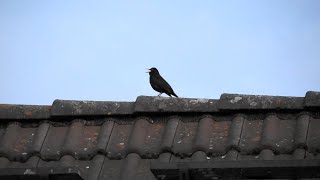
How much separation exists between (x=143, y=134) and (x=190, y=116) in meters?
0.40

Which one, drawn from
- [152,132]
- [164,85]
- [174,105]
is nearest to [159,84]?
[164,85]

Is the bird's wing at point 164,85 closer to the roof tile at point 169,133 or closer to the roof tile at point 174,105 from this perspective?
the roof tile at point 174,105

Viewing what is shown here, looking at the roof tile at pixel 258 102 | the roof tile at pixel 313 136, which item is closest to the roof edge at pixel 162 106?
the roof tile at pixel 258 102

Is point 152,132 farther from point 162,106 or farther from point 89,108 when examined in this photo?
point 89,108

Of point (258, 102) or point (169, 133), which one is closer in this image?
point (169, 133)

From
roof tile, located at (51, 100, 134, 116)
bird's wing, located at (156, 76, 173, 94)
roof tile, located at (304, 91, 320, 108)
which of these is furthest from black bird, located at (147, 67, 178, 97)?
roof tile, located at (304, 91, 320, 108)

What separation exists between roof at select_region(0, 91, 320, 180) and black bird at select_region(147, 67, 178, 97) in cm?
645

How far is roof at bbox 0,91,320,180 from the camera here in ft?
16.5

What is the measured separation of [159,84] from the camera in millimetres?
12367

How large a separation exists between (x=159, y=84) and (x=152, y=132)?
6914 mm

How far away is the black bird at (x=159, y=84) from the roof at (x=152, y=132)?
6.45m

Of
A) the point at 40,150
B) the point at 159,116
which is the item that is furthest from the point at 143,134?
the point at 40,150

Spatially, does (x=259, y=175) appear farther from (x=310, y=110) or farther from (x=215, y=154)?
(x=310, y=110)

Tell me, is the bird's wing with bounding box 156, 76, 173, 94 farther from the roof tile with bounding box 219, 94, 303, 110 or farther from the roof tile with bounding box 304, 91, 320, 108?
the roof tile with bounding box 304, 91, 320, 108
